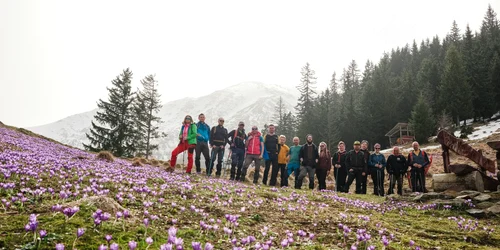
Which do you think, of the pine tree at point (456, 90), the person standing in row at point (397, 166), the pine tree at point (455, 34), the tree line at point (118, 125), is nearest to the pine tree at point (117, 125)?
the tree line at point (118, 125)

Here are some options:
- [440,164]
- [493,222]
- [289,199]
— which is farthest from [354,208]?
[440,164]

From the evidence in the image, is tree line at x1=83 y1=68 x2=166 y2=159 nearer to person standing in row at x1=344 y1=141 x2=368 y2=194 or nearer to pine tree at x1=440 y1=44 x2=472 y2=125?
person standing in row at x1=344 y1=141 x2=368 y2=194

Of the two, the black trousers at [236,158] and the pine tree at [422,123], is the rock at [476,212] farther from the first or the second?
the pine tree at [422,123]

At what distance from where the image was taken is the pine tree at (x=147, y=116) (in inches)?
1521

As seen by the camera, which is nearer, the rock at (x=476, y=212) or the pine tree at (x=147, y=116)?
the rock at (x=476, y=212)

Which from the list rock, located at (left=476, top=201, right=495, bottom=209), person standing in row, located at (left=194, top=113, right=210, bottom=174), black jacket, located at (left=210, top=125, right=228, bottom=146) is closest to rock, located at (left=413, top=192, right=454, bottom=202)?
rock, located at (left=476, top=201, right=495, bottom=209)

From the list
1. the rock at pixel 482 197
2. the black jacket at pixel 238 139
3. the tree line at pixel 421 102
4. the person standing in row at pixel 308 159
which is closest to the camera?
the rock at pixel 482 197

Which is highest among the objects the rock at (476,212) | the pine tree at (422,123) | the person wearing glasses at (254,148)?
the pine tree at (422,123)

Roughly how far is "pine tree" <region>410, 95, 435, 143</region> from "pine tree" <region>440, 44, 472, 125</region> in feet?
42.8

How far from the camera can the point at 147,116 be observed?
41.8 meters

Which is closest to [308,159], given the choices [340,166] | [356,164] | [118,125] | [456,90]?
[340,166]

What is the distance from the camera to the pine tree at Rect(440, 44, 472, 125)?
5969cm

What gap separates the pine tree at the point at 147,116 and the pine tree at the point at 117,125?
1718mm

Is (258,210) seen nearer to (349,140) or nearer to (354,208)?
(354,208)
